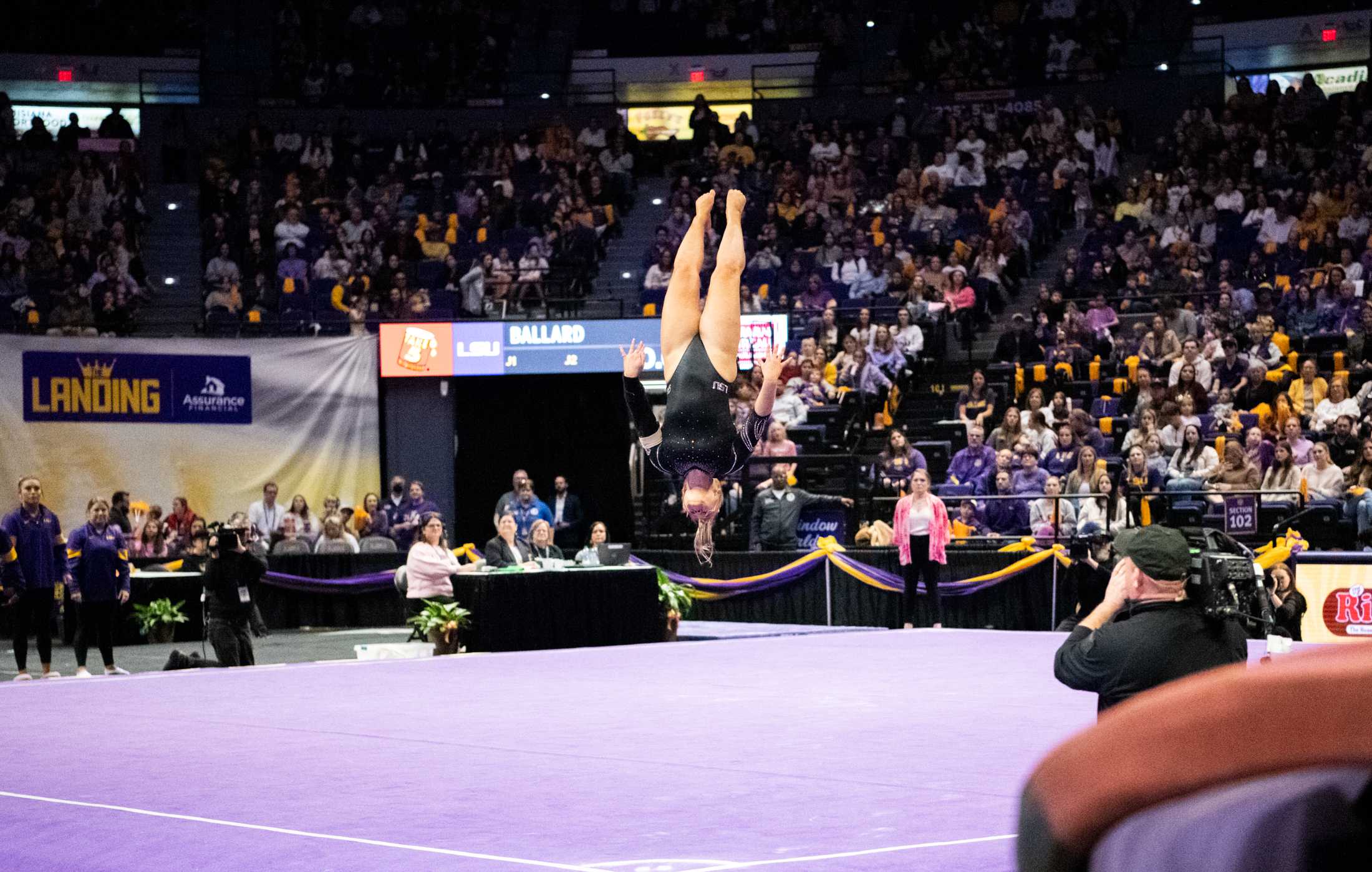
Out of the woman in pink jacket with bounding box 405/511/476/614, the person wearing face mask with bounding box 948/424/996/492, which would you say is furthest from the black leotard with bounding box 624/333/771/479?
the person wearing face mask with bounding box 948/424/996/492

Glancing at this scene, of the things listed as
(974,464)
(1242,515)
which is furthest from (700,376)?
(974,464)

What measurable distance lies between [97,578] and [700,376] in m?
7.20

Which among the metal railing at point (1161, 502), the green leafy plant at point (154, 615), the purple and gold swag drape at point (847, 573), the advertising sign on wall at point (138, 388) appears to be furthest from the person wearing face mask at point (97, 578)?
Answer: the metal railing at point (1161, 502)

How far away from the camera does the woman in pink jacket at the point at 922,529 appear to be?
690 inches

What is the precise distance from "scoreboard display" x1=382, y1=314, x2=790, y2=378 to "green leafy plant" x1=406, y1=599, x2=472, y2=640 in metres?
7.45

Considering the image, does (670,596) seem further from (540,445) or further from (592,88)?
(592,88)

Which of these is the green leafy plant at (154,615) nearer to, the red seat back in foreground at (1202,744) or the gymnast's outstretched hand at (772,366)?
the gymnast's outstretched hand at (772,366)

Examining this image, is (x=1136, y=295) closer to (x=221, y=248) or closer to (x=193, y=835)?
(x=221, y=248)

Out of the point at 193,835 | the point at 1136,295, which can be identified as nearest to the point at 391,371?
the point at 1136,295

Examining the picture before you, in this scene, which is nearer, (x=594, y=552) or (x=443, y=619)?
(x=443, y=619)

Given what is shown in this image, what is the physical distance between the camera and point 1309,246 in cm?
2211

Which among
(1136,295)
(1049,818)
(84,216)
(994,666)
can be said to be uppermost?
(84,216)

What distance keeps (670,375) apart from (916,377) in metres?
13.7

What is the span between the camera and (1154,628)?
4922 millimetres
